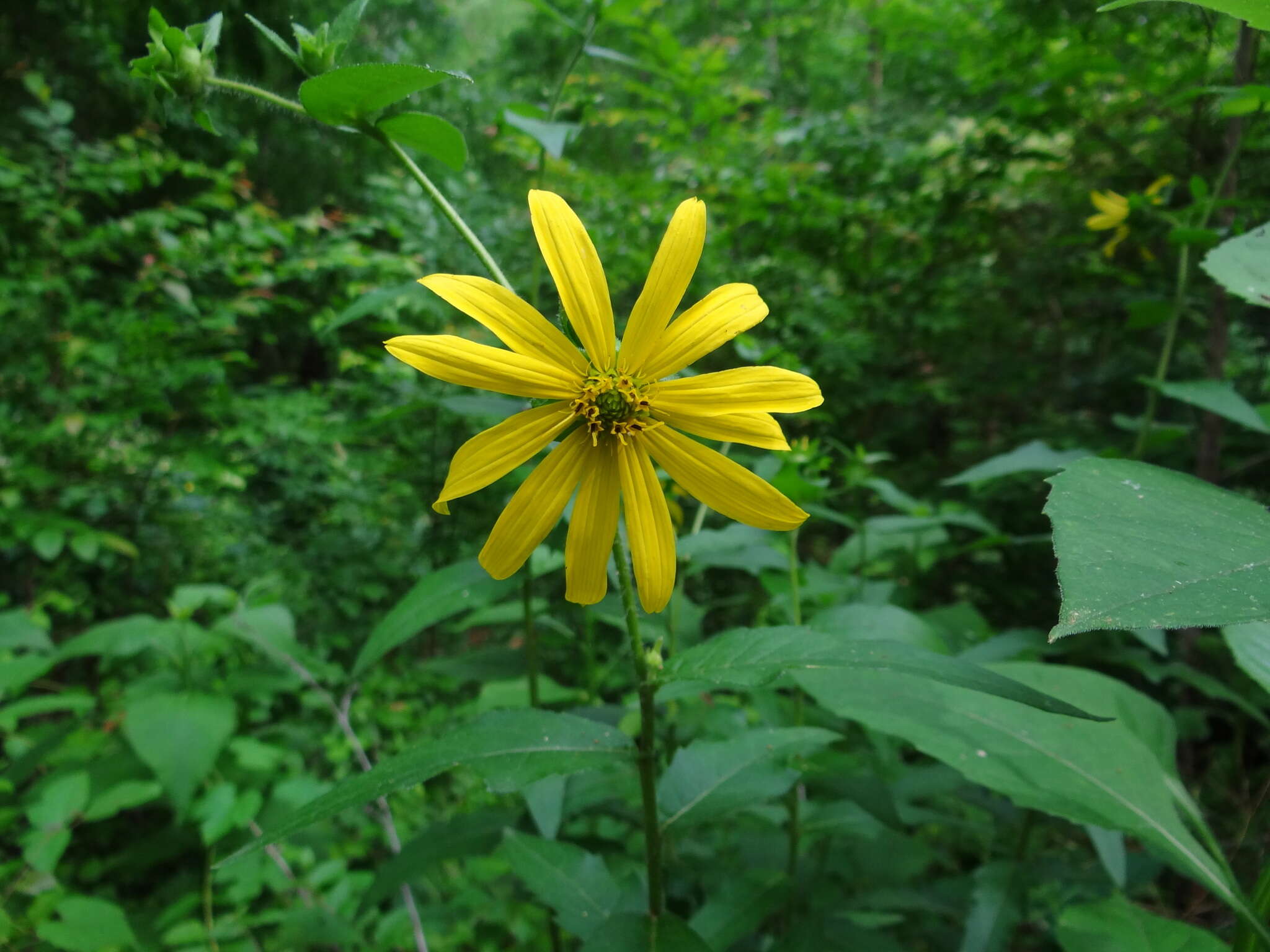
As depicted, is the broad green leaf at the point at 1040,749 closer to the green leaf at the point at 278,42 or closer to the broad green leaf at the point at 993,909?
the broad green leaf at the point at 993,909

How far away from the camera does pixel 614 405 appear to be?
34.5 inches

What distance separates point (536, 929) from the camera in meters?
1.89

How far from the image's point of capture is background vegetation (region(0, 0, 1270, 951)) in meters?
1.52

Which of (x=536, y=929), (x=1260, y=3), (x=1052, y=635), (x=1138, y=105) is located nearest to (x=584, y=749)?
(x=1052, y=635)

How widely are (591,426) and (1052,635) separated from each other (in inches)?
22.6

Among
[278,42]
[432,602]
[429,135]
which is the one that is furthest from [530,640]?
[278,42]

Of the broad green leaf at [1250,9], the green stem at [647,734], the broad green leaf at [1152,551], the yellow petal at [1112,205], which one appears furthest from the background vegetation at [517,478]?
the broad green leaf at [1250,9]

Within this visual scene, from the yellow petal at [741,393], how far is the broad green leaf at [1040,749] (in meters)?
0.49

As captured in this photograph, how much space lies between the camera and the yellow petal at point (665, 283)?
80 cm

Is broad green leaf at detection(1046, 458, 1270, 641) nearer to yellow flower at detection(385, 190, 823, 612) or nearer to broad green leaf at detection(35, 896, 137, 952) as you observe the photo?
yellow flower at detection(385, 190, 823, 612)

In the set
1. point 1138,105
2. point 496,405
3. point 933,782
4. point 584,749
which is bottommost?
point 933,782

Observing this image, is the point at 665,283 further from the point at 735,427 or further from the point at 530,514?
the point at 530,514

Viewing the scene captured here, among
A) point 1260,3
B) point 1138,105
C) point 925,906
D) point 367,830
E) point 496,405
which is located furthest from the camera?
point 1138,105

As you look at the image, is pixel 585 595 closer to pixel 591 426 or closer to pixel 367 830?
pixel 591 426
